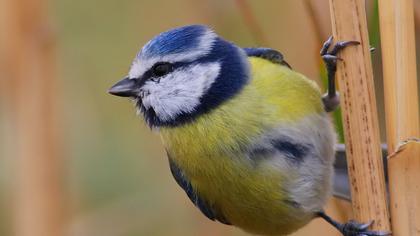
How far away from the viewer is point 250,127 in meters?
1.25

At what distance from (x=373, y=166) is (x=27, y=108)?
0.71m

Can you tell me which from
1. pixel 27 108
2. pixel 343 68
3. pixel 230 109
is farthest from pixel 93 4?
pixel 343 68

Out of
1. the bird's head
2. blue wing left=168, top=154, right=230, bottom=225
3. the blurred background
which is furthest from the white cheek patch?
the blurred background

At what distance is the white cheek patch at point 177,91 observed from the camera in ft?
4.17

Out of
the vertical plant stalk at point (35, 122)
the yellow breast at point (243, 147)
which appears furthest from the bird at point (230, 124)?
the vertical plant stalk at point (35, 122)

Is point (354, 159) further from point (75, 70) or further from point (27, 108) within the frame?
point (75, 70)

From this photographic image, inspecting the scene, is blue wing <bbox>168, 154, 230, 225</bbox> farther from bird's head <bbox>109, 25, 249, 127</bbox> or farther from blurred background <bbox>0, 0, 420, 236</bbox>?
blurred background <bbox>0, 0, 420, 236</bbox>

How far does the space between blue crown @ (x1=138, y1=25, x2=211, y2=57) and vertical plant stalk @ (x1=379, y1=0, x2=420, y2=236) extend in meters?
0.35

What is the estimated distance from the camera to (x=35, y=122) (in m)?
1.50

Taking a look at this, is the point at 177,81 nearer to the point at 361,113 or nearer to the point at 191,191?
the point at 191,191

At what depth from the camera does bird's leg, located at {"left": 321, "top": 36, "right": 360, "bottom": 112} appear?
1105 mm

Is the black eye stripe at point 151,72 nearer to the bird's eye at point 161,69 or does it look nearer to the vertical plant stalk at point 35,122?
the bird's eye at point 161,69

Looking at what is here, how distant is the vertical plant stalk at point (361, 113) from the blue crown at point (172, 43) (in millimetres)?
274

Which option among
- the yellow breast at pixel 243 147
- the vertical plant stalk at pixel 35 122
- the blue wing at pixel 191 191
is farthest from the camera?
the vertical plant stalk at pixel 35 122
